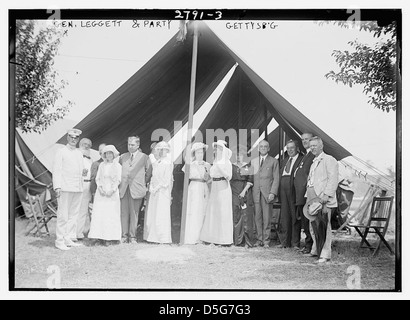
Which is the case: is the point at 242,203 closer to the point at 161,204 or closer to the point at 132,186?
the point at 161,204

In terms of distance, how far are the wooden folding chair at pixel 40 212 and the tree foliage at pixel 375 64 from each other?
2943 mm

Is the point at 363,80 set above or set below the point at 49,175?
above

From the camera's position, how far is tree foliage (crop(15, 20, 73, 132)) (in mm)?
5930

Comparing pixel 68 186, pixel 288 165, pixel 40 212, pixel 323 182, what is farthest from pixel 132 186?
pixel 323 182

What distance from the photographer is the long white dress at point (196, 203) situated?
6.07 m

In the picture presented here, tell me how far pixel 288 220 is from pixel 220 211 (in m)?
0.66

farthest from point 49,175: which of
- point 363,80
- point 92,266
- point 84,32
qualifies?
point 363,80

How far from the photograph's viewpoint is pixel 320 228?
237 inches

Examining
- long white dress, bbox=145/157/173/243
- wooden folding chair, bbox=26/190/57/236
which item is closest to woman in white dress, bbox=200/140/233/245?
long white dress, bbox=145/157/173/243

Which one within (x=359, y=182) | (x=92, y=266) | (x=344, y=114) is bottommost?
(x=92, y=266)

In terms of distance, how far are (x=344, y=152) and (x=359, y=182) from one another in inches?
12.7

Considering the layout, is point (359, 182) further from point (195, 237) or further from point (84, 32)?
point (84, 32)

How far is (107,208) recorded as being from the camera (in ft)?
20.0

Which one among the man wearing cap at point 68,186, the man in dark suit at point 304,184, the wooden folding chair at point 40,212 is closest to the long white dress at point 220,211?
the man in dark suit at point 304,184
